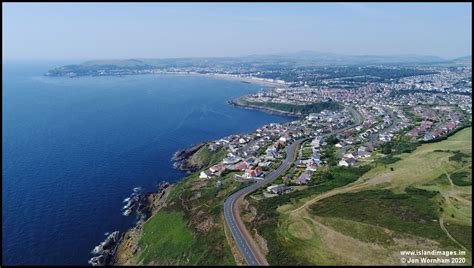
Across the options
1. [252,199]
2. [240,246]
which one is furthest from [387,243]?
[252,199]

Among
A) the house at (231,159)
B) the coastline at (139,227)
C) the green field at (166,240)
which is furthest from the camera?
the house at (231,159)

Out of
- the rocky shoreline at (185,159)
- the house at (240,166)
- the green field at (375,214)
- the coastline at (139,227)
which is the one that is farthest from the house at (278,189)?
the rocky shoreline at (185,159)

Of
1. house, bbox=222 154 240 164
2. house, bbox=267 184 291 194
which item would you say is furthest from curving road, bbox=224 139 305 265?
house, bbox=222 154 240 164

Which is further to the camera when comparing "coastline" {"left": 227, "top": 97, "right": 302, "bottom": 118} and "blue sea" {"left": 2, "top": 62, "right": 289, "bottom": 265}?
"coastline" {"left": 227, "top": 97, "right": 302, "bottom": 118}

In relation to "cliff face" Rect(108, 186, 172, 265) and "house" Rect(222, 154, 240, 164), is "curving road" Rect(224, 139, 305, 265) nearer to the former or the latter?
"house" Rect(222, 154, 240, 164)

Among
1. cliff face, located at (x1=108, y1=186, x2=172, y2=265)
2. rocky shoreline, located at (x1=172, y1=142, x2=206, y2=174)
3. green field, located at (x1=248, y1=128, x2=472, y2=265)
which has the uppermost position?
green field, located at (x1=248, y1=128, x2=472, y2=265)

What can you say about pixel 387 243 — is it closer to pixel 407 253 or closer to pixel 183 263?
pixel 407 253

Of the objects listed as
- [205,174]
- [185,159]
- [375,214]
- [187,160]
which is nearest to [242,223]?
[375,214]

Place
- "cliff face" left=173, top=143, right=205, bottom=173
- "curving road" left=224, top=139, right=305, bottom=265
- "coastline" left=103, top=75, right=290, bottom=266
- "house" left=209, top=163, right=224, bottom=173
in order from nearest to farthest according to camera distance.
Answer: "curving road" left=224, top=139, right=305, bottom=265, "coastline" left=103, top=75, right=290, bottom=266, "house" left=209, top=163, right=224, bottom=173, "cliff face" left=173, top=143, right=205, bottom=173

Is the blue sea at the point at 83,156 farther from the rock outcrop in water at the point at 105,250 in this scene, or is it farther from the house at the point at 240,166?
the house at the point at 240,166
